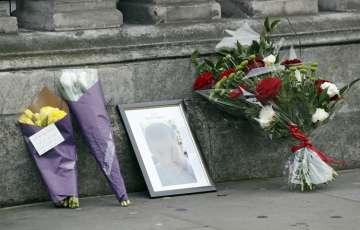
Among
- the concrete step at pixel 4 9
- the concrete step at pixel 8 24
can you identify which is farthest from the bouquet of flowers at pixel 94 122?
the concrete step at pixel 4 9

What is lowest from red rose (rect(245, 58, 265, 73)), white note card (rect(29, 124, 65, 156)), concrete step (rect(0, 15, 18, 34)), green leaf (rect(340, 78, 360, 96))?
white note card (rect(29, 124, 65, 156))

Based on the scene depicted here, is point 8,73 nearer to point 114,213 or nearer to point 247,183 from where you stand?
point 114,213

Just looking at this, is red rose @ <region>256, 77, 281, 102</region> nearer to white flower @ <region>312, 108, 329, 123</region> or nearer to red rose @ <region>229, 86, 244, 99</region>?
red rose @ <region>229, 86, 244, 99</region>

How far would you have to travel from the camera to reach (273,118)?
26.5 ft

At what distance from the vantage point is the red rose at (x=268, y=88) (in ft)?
26.2

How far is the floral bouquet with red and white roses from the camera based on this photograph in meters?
8.07

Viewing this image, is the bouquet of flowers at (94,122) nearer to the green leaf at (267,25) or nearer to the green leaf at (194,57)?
the green leaf at (194,57)

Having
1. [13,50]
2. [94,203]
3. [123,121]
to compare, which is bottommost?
[94,203]

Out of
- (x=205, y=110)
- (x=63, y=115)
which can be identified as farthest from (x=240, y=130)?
(x=63, y=115)

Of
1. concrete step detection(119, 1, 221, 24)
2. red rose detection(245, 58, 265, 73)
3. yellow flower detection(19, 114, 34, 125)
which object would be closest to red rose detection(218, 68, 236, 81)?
red rose detection(245, 58, 265, 73)

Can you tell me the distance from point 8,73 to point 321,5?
2969 millimetres

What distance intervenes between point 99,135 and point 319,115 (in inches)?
60.9

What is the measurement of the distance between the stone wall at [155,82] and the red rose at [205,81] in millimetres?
147

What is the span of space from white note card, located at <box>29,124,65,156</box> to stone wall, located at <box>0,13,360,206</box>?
0.67 ft
